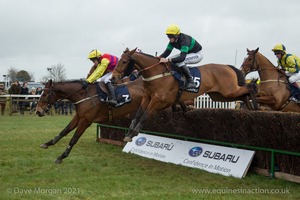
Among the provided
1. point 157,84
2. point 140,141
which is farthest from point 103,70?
point 140,141

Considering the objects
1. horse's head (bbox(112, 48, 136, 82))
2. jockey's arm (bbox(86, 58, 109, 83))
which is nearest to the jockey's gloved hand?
jockey's arm (bbox(86, 58, 109, 83))

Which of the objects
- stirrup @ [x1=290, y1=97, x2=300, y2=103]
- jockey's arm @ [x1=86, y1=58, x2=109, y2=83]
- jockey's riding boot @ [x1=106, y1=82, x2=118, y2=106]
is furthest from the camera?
stirrup @ [x1=290, y1=97, x2=300, y2=103]

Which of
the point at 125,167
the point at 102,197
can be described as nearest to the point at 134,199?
the point at 102,197

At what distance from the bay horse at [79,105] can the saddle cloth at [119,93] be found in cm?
8

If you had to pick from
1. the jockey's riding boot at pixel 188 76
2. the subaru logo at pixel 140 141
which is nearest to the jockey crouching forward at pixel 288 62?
the jockey's riding boot at pixel 188 76

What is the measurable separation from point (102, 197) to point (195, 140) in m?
3.42

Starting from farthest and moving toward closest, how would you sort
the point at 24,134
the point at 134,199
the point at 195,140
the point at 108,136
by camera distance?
the point at 24,134
the point at 108,136
the point at 195,140
the point at 134,199

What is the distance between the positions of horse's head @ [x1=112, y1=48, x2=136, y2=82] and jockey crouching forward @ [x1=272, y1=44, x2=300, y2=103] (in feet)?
13.1

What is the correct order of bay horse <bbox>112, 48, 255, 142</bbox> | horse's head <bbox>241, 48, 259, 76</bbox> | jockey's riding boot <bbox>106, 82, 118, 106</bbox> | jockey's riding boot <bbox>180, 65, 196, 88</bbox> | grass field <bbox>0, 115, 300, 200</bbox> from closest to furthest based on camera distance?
grass field <bbox>0, 115, 300, 200</bbox> → bay horse <bbox>112, 48, 255, 142</bbox> → jockey's riding boot <bbox>180, 65, 196, 88</bbox> → jockey's riding boot <bbox>106, 82, 118, 106</bbox> → horse's head <bbox>241, 48, 259, 76</bbox>

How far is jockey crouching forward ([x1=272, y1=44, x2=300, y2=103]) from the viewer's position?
31.8ft

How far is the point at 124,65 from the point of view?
7469 millimetres

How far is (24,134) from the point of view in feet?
45.6

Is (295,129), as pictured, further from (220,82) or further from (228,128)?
(220,82)

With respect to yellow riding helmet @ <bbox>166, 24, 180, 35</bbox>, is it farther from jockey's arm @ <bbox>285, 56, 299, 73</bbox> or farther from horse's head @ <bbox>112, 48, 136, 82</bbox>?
jockey's arm @ <bbox>285, 56, 299, 73</bbox>
